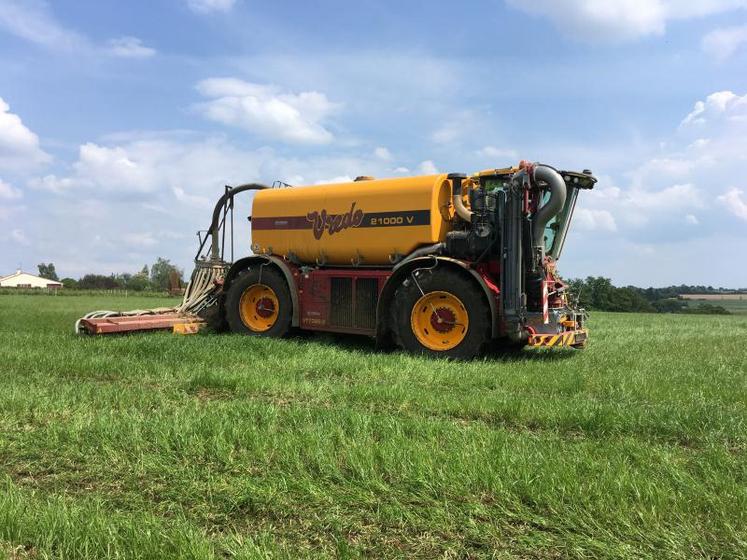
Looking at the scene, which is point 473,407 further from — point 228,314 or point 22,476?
point 228,314

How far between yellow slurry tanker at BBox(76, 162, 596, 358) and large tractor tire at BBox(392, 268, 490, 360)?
2 cm

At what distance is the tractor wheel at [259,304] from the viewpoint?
10521 millimetres

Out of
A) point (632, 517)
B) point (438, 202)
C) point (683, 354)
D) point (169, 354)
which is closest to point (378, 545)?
point (632, 517)

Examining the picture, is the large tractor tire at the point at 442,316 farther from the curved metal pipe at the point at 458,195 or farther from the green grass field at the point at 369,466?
the green grass field at the point at 369,466

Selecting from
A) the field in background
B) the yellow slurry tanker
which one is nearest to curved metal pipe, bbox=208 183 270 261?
the yellow slurry tanker

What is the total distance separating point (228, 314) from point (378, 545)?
8.98 meters

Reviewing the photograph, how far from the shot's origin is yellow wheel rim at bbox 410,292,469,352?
8562 millimetres

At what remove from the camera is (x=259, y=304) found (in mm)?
11078

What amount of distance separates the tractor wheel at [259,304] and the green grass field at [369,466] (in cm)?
398

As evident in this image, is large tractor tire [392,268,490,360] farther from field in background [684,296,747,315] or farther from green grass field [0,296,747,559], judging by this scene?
field in background [684,296,747,315]

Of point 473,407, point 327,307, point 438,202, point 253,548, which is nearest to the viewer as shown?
point 253,548

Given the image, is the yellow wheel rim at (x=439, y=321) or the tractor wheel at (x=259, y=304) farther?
the tractor wheel at (x=259, y=304)

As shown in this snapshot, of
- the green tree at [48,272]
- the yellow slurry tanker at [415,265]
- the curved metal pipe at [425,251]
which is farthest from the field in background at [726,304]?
the green tree at [48,272]

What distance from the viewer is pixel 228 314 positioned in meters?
11.2
